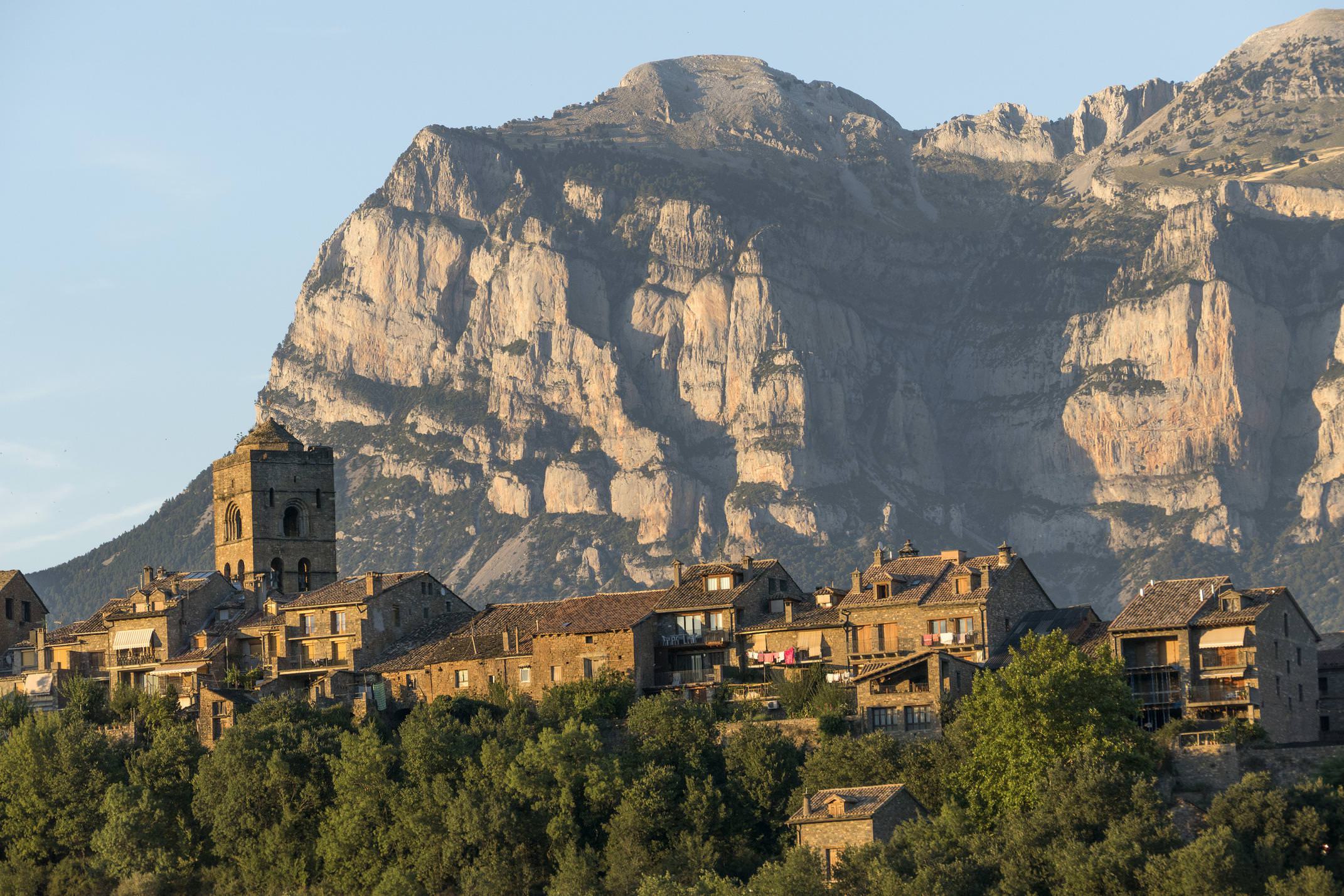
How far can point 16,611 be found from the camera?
15975 centimetres

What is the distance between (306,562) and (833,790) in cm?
6491

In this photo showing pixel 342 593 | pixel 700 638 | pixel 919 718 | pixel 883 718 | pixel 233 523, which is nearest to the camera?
pixel 919 718

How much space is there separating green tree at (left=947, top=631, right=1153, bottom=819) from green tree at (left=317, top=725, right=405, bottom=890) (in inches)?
1124

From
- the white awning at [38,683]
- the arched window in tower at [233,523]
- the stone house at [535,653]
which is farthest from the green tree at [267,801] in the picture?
the arched window in tower at [233,523]

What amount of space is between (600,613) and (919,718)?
26.5 metres

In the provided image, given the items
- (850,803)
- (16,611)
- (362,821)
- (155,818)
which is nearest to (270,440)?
(16,611)

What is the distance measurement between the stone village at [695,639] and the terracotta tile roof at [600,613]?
7.3 inches

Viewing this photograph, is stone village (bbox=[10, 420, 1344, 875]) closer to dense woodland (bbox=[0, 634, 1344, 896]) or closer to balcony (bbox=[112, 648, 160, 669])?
balcony (bbox=[112, 648, 160, 669])

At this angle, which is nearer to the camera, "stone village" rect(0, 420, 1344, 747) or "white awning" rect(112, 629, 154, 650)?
"stone village" rect(0, 420, 1344, 747)

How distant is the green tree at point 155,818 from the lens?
12450 cm

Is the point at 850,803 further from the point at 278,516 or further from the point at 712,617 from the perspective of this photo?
the point at 278,516

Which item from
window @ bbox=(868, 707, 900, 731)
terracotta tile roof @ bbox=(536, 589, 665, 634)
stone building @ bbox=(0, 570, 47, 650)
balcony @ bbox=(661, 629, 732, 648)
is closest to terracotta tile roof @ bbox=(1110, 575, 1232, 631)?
window @ bbox=(868, 707, 900, 731)

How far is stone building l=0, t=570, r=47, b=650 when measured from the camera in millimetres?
158250

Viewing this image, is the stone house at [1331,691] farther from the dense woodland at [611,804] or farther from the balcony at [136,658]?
the balcony at [136,658]
